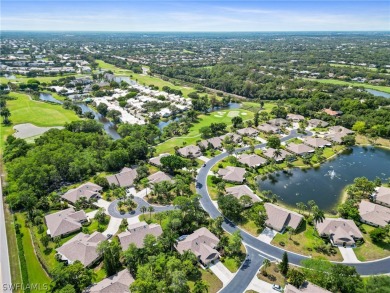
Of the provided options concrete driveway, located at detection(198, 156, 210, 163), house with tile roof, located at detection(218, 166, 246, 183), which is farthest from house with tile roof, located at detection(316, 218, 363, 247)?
concrete driveway, located at detection(198, 156, 210, 163)

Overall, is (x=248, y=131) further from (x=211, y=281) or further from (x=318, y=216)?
(x=211, y=281)

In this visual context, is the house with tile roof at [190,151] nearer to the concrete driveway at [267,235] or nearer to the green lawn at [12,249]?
the concrete driveway at [267,235]

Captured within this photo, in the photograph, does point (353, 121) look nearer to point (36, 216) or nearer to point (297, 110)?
point (297, 110)

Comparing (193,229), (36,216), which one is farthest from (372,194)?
(36,216)

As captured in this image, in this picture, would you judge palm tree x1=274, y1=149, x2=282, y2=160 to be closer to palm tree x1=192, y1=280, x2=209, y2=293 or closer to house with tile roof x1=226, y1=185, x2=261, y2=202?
house with tile roof x1=226, y1=185, x2=261, y2=202

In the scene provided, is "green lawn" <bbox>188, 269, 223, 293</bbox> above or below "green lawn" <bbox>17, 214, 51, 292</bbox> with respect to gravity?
above

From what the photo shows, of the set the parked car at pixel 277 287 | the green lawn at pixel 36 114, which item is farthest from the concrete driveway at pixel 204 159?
the green lawn at pixel 36 114
